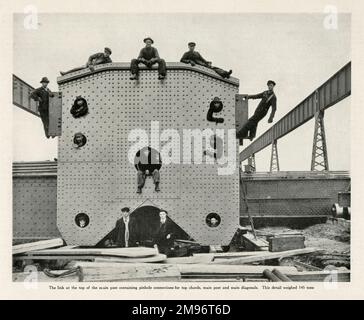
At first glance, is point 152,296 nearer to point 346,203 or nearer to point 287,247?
point 287,247

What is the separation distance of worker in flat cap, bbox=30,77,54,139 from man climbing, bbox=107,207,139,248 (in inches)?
86.3

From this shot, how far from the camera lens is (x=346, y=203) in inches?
460

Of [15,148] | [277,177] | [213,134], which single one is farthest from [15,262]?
[277,177]

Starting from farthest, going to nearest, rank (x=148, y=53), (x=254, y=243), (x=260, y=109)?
(x=254, y=243) < (x=260, y=109) < (x=148, y=53)

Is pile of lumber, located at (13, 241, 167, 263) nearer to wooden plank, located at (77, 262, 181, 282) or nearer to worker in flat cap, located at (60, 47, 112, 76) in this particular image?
wooden plank, located at (77, 262, 181, 282)

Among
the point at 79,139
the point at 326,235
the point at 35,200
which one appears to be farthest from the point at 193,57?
the point at 326,235

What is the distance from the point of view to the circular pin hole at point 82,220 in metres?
8.62

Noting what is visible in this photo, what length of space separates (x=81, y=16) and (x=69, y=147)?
247cm

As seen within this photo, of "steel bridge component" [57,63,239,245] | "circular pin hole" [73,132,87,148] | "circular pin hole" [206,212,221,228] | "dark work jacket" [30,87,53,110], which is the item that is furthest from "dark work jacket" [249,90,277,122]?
"dark work jacket" [30,87,53,110]

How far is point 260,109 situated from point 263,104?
112mm

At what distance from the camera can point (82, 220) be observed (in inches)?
340

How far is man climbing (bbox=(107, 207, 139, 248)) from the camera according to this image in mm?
8328

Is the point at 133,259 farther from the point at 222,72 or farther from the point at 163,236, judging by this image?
the point at 222,72

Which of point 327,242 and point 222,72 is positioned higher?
point 222,72
